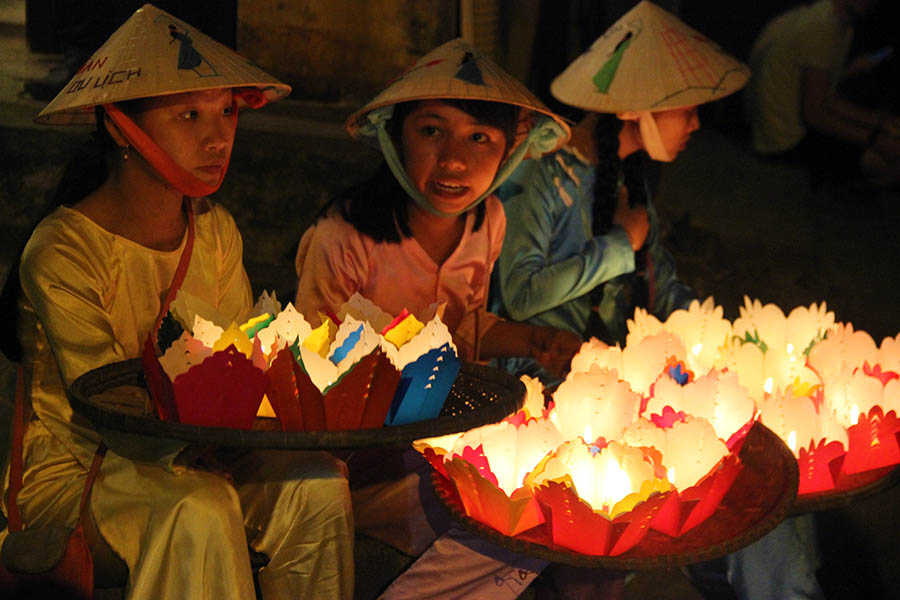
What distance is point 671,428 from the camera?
2797 millimetres

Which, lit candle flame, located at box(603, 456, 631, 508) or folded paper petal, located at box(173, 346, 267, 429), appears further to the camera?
lit candle flame, located at box(603, 456, 631, 508)

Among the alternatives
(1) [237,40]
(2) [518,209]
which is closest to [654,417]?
(2) [518,209]

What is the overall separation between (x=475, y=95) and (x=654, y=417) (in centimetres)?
115

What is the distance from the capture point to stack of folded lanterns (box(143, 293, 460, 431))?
8.04 ft

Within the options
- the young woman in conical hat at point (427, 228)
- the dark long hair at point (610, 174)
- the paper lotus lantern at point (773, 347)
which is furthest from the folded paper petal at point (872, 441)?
the dark long hair at point (610, 174)

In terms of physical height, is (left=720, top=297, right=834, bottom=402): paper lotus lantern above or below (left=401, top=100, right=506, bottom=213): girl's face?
below

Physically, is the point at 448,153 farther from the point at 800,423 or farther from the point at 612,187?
the point at 800,423

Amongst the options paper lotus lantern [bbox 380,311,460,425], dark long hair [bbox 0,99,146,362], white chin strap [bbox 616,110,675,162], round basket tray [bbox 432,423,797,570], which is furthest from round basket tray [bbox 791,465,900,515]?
dark long hair [bbox 0,99,146,362]

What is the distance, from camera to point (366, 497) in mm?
3312

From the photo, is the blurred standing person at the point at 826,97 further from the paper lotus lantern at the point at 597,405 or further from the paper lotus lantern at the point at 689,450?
Result: the paper lotus lantern at the point at 689,450

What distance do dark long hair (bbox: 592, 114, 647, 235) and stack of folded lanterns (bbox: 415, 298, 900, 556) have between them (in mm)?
723

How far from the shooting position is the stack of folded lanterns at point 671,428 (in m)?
2.65

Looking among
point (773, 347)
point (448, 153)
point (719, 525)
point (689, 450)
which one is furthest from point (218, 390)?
A: point (773, 347)

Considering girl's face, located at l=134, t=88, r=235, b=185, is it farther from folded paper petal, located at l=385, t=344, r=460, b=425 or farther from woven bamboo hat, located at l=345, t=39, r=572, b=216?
folded paper petal, located at l=385, t=344, r=460, b=425
